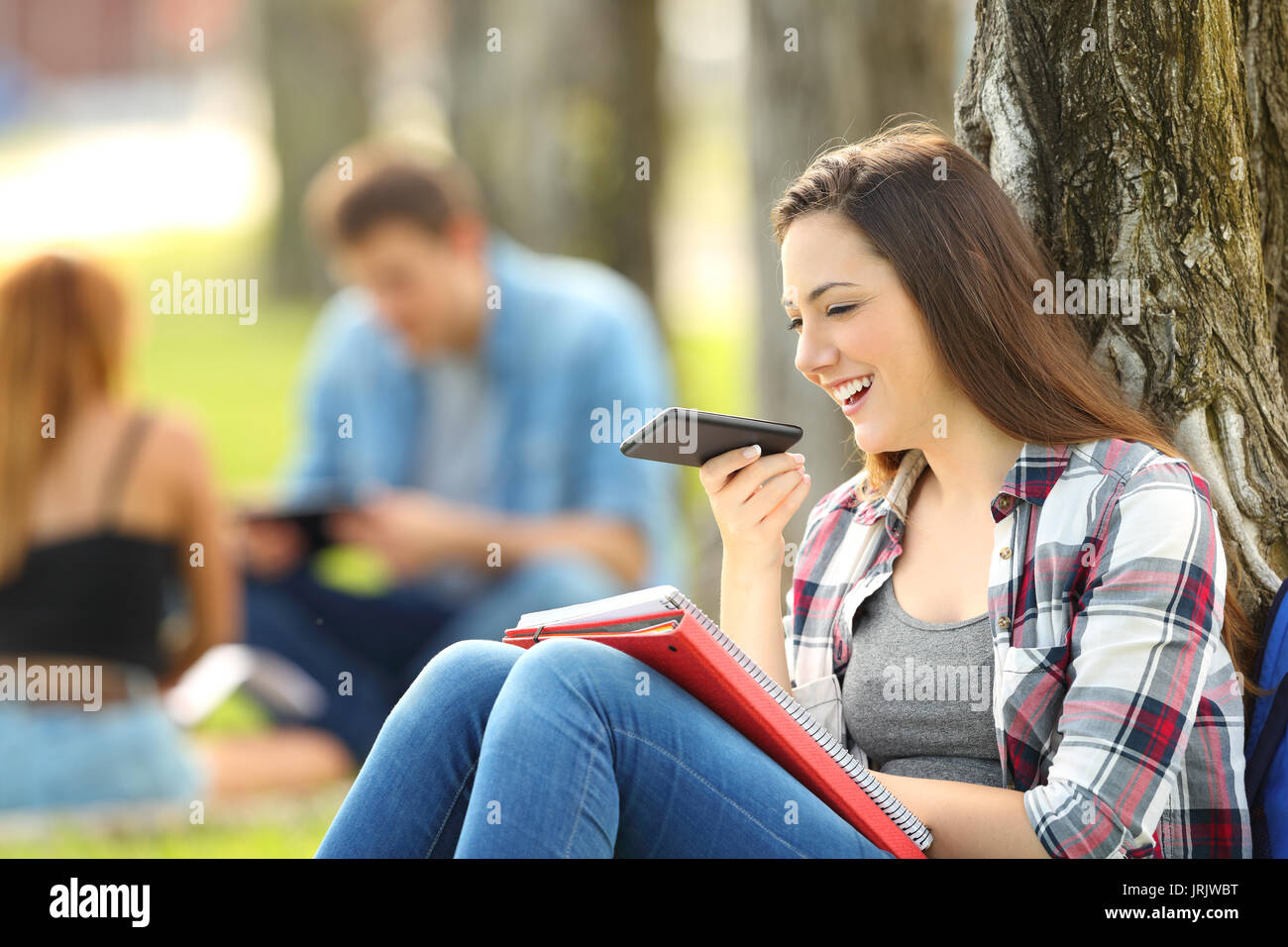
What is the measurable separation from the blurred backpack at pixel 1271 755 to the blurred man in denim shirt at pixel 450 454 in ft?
10.2

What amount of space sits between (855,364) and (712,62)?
15.7 metres

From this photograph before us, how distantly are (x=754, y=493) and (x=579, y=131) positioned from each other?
5911 mm

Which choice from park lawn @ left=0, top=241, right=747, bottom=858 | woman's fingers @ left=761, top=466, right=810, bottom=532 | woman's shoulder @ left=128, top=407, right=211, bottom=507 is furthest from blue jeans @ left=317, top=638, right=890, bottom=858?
woman's shoulder @ left=128, top=407, right=211, bottom=507

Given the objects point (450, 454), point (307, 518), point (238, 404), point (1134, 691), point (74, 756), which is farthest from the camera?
point (238, 404)

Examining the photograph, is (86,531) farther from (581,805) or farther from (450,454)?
(581,805)

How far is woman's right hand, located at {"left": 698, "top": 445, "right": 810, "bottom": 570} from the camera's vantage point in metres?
2.63

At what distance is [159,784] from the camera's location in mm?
4453

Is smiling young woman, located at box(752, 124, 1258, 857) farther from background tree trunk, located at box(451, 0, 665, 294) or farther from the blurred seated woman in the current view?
background tree trunk, located at box(451, 0, 665, 294)

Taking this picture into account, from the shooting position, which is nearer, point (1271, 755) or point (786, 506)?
point (1271, 755)

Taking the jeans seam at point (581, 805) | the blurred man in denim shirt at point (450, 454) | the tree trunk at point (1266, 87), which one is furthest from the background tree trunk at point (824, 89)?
the jeans seam at point (581, 805)

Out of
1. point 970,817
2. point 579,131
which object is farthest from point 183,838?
point 579,131

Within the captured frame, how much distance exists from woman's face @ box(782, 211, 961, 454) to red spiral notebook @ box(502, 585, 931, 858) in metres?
0.53

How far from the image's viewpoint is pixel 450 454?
5.71m
